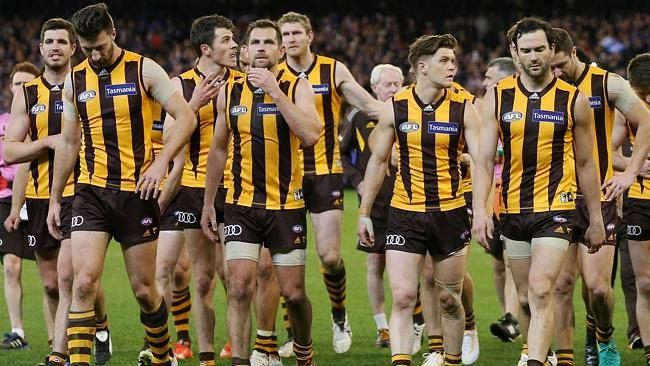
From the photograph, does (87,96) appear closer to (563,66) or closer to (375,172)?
(375,172)

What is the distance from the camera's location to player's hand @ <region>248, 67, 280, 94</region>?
8.42m

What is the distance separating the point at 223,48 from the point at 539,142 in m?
2.83

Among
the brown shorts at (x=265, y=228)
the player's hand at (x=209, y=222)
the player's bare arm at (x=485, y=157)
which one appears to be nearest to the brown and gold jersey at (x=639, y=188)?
the player's bare arm at (x=485, y=157)

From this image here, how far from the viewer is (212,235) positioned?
8852 millimetres

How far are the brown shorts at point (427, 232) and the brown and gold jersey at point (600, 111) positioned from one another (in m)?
1.13

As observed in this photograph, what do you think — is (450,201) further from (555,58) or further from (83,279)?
Answer: (83,279)

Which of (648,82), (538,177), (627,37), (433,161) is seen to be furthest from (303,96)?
(627,37)

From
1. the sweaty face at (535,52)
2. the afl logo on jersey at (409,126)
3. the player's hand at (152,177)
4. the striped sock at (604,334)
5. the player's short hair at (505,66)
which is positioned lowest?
the striped sock at (604,334)

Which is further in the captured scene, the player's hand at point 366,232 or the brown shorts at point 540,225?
the player's hand at point 366,232

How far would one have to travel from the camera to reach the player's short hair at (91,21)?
819 centimetres

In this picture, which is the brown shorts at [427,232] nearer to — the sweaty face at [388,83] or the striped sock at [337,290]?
the striped sock at [337,290]

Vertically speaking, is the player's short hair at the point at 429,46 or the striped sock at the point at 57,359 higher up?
the player's short hair at the point at 429,46

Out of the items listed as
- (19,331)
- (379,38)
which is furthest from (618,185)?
(379,38)

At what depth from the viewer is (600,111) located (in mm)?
8961
